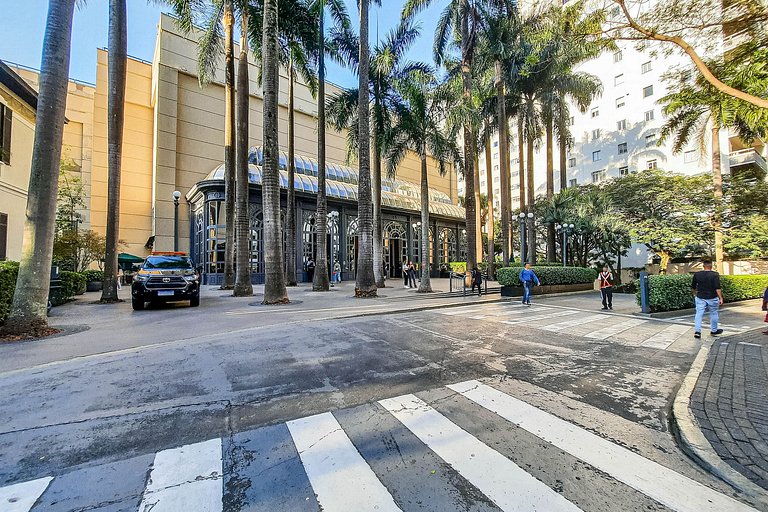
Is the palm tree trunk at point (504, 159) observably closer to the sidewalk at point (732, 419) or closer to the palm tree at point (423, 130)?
the palm tree at point (423, 130)

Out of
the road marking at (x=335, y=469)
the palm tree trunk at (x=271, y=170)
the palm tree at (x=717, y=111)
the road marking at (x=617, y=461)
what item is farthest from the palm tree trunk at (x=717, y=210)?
the road marking at (x=335, y=469)

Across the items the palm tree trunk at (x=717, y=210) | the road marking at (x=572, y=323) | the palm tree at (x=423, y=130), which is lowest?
the road marking at (x=572, y=323)

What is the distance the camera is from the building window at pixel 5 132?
43.2ft

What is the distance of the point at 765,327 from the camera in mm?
8766

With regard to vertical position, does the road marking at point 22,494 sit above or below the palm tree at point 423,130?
below

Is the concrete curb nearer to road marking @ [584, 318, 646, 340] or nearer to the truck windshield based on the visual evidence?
road marking @ [584, 318, 646, 340]

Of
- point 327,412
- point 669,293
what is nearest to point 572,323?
point 669,293

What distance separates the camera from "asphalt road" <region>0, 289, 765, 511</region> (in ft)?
7.93

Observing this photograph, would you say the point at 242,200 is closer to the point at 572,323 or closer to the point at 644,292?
the point at 572,323

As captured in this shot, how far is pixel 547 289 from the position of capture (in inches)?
712

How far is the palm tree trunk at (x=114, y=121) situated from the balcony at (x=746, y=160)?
42.3 metres

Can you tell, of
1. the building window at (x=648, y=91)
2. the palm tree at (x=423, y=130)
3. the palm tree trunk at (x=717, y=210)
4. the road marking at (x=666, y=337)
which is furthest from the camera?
the building window at (x=648, y=91)

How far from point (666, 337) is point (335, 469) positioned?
27.6 ft

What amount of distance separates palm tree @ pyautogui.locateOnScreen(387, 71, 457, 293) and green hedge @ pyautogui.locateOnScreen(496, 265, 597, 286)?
376cm
